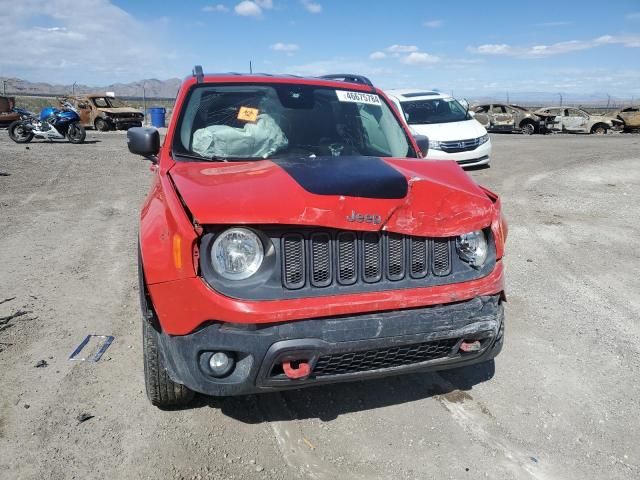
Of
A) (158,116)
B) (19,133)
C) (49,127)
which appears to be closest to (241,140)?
(49,127)

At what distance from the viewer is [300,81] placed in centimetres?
434

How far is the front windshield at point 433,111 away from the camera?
503 inches

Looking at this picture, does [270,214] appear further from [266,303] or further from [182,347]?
[182,347]

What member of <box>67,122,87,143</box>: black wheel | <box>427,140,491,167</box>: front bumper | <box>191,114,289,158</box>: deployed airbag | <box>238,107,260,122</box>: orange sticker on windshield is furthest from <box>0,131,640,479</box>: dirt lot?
<box>67,122,87,143</box>: black wheel

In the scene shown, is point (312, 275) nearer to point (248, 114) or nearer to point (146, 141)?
point (248, 114)

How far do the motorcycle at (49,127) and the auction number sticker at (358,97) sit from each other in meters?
15.8

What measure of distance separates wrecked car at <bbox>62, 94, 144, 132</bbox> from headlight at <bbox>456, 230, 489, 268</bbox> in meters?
22.9

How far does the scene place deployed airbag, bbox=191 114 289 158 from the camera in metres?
3.68

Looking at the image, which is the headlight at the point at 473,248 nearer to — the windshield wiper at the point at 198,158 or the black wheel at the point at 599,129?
the windshield wiper at the point at 198,158

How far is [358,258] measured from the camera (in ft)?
8.71

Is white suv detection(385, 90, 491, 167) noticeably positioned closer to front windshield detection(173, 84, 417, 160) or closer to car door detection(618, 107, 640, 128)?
front windshield detection(173, 84, 417, 160)

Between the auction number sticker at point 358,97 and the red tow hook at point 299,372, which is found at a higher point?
the auction number sticker at point 358,97

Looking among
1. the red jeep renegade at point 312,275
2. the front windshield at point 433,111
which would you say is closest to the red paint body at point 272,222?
the red jeep renegade at point 312,275

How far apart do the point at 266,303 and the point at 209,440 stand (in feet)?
3.14
